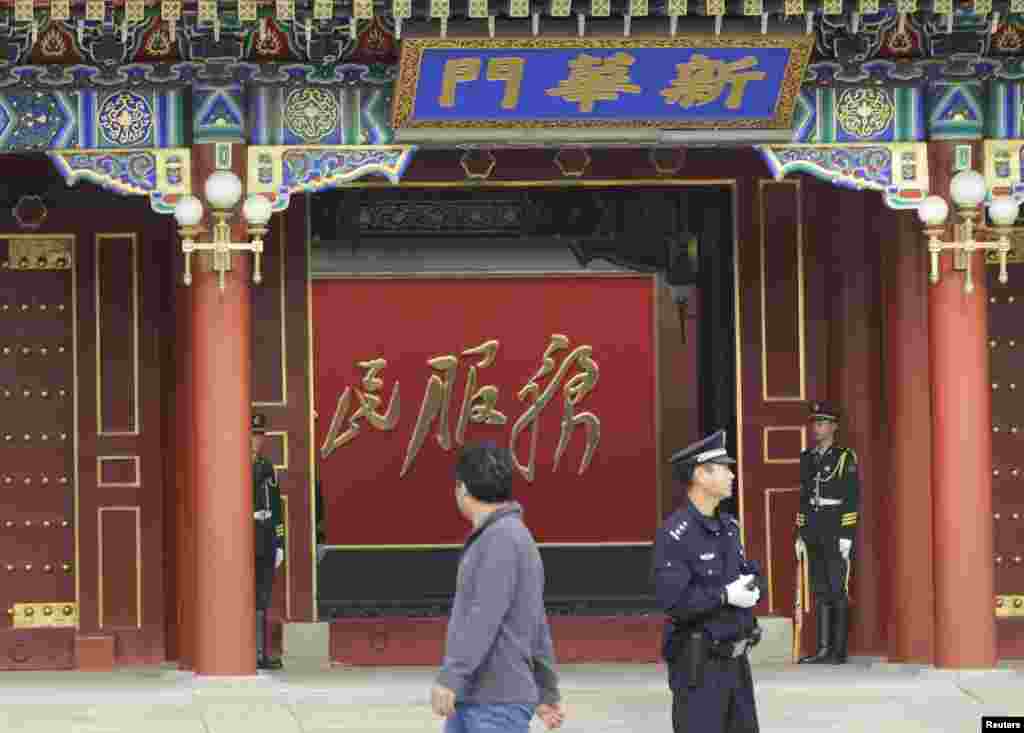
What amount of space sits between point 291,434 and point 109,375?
1.32 metres

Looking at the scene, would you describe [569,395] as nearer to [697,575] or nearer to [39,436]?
[39,436]

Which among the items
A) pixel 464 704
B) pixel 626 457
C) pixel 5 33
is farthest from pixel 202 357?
pixel 464 704

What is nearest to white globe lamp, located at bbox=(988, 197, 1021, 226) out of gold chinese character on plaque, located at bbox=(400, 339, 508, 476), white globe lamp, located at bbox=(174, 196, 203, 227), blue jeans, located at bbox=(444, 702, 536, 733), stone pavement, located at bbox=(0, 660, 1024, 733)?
stone pavement, located at bbox=(0, 660, 1024, 733)

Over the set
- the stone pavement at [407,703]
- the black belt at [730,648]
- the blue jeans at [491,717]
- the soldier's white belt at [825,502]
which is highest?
the soldier's white belt at [825,502]

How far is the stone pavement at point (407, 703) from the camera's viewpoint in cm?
1465

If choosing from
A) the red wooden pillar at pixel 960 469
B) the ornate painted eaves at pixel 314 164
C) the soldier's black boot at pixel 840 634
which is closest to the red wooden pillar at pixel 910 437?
the soldier's black boot at pixel 840 634

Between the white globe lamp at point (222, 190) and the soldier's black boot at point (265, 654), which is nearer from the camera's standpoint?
the white globe lamp at point (222, 190)

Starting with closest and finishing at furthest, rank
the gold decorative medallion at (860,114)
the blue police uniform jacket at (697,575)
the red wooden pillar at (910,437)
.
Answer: the blue police uniform jacket at (697,575) < the gold decorative medallion at (860,114) < the red wooden pillar at (910,437)

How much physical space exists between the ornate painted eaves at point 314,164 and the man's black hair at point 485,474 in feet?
19.3

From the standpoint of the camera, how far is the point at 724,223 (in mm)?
18047

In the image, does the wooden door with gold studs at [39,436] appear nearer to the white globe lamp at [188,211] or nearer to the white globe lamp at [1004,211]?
the white globe lamp at [188,211]

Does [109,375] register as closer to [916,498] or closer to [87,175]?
[87,175]

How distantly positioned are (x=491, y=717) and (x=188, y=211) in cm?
634

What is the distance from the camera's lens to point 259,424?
1753cm
